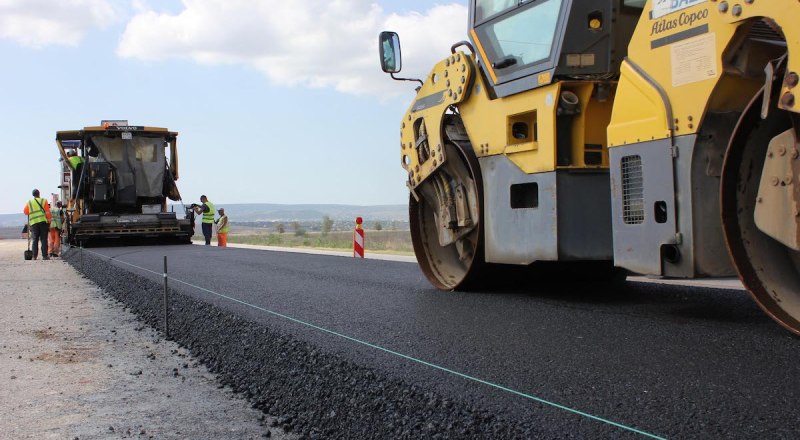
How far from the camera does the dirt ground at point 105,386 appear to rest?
147 inches

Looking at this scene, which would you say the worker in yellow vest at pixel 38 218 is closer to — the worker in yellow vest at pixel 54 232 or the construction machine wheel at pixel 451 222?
the worker in yellow vest at pixel 54 232

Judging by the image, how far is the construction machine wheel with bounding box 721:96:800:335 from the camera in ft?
12.3

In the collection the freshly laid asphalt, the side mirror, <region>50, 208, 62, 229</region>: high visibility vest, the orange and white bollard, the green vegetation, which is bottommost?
the green vegetation

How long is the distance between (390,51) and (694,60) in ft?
10.6

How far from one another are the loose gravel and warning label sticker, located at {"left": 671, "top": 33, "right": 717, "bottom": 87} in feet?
7.48

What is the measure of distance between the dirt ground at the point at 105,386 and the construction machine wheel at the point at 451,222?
8.03 ft

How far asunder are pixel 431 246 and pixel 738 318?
3.08 meters

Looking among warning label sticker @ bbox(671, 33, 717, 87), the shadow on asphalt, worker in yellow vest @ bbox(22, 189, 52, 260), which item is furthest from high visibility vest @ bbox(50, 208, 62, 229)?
warning label sticker @ bbox(671, 33, 717, 87)

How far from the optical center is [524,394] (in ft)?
9.55

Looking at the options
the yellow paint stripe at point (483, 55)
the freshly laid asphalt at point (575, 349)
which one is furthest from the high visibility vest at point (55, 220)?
the yellow paint stripe at point (483, 55)

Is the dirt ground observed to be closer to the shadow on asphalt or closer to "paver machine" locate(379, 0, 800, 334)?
"paver machine" locate(379, 0, 800, 334)

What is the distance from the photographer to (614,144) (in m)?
4.58

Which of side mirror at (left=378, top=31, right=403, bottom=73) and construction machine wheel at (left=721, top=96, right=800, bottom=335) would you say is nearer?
construction machine wheel at (left=721, top=96, right=800, bottom=335)

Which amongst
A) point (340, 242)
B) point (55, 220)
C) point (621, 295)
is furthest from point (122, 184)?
point (621, 295)
